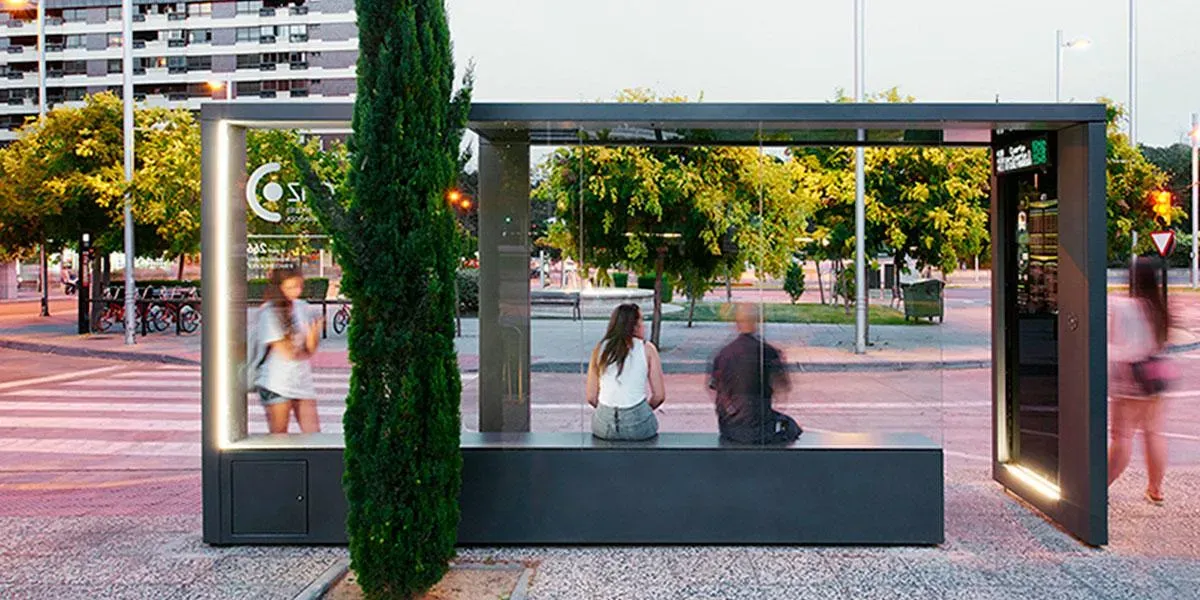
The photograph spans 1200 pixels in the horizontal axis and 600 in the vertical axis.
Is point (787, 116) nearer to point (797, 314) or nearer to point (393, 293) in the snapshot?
point (797, 314)

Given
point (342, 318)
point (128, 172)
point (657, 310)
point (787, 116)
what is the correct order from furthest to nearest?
point (128, 172) < point (657, 310) < point (787, 116) < point (342, 318)

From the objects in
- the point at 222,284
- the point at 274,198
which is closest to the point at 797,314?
the point at 274,198

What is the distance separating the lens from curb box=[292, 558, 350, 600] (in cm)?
558

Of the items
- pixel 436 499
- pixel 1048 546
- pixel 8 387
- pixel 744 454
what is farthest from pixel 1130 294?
pixel 8 387

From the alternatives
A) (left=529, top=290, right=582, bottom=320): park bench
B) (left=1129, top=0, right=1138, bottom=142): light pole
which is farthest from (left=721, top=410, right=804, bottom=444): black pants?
(left=1129, top=0, right=1138, bottom=142): light pole

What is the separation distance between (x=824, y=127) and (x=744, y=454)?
2.19 meters

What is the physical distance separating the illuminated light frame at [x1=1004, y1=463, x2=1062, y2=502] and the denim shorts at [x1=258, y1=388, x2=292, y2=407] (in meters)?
5.22

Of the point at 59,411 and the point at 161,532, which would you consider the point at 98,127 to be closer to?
the point at 59,411

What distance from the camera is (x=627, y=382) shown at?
22.6ft

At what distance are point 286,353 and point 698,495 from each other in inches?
114

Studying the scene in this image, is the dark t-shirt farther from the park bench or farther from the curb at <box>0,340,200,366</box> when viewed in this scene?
the curb at <box>0,340,200,366</box>

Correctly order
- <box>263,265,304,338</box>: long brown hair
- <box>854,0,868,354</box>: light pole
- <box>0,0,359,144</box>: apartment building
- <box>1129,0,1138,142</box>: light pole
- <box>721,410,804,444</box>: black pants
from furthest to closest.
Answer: <box>0,0,359,144</box>: apartment building, <box>1129,0,1138,142</box>: light pole, <box>854,0,868,354</box>: light pole, <box>263,265,304,338</box>: long brown hair, <box>721,410,804,444</box>: black pants

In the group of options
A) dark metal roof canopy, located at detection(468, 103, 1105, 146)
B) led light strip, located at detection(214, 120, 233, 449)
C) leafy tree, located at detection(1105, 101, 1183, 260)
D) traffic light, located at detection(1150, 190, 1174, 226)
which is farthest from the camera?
leafy tree, located at detection(1105, 101, 1183, 260)

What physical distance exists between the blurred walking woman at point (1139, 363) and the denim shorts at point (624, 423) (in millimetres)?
3463
